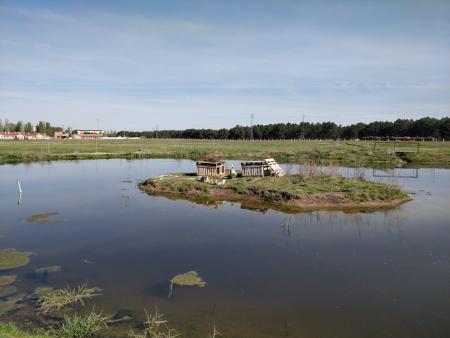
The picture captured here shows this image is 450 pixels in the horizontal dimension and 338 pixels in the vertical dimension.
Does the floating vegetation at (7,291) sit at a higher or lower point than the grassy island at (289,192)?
lower

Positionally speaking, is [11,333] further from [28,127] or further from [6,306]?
[28,127]

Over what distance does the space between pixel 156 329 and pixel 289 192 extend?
14.7m

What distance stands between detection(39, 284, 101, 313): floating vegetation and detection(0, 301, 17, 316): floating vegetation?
0.57m

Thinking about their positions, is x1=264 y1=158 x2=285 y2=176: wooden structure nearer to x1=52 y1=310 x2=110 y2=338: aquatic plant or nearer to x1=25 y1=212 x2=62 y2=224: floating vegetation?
x1=25 y1=212 x2=62 y2=224: floating vegetation

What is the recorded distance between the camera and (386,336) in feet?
25.7

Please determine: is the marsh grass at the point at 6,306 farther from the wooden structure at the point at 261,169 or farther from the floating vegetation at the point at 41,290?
the wooden structure at the point at 261,169

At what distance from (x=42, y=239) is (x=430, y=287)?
12.9 m

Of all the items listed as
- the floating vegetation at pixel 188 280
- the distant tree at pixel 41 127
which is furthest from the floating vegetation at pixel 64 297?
the distant tree at pixel 41 127

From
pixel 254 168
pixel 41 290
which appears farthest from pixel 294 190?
pixel 41 290

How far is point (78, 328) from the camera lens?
7.64m

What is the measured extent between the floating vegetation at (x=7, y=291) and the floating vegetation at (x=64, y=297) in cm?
88

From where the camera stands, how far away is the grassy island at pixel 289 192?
21062mm

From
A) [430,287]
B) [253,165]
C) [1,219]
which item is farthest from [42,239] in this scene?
[253,165]

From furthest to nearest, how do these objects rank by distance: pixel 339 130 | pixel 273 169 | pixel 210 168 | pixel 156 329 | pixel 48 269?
pixel 339 130
pixel 210 168
pixel 273 169
pixel 48 269
pixel 156 329
